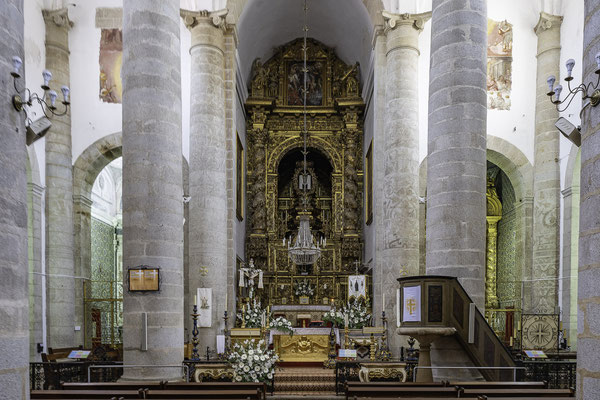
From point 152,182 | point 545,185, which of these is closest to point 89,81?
point 152,182

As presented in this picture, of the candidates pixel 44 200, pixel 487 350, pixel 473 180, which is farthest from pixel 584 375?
pixel 44 200

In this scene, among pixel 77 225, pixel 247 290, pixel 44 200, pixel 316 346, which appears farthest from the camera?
pixel 247 290

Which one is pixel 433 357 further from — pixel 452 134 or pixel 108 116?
pixel 108 116

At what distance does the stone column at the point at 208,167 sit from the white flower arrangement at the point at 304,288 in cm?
794

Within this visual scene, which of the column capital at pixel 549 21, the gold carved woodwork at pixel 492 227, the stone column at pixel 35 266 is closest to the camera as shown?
the stone column at pixel 35 266

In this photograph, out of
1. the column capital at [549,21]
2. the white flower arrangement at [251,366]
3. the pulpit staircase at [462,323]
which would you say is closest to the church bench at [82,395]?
the white flower arrangement at [251,366]

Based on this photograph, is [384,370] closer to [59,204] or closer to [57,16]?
[59,204]

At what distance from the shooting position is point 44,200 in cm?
1722

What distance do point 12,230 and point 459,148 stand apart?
23.6ft

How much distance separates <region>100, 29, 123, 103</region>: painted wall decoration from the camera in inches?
740

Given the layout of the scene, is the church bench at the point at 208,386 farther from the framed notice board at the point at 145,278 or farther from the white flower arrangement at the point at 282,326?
the white flower arrangement at the point at 282,326

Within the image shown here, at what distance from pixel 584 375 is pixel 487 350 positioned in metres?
4.32

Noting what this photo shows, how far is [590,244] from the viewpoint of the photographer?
4.38 metres

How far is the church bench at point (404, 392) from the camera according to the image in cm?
670
